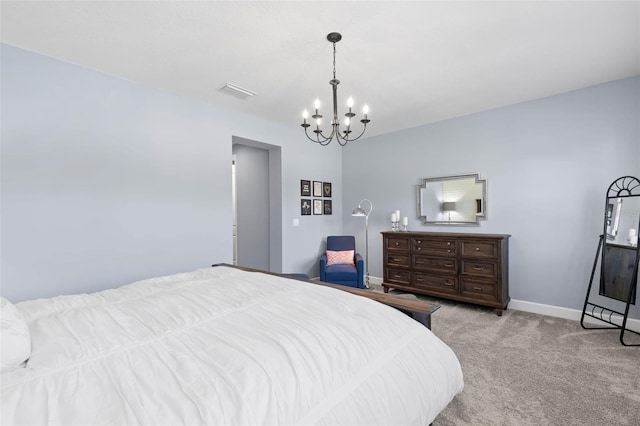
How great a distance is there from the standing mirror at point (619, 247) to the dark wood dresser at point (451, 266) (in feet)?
2.80

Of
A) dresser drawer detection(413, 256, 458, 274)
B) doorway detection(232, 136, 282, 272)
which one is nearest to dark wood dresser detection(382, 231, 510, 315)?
dresser drawer detection(413, 256, 458, 274)

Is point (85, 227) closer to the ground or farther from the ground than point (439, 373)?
farther from the ground

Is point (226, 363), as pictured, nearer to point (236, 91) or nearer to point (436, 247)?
point (236, 91)

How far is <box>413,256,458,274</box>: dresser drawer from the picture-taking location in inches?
148

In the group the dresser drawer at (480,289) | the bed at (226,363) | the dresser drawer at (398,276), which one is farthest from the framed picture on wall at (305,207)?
the bed at (226,363)

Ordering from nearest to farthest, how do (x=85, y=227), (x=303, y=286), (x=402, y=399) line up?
(x=402, y=399) < (x=303, y=286) < (x=85, y=227)

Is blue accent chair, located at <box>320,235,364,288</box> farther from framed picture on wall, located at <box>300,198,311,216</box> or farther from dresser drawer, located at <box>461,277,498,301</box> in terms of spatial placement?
dresser drawer, located at <box>461,277,498,301</box>

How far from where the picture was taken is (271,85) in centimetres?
308

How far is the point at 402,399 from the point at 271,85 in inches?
118

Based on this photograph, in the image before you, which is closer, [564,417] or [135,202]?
[564,417]

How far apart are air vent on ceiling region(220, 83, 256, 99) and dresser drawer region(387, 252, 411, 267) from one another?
2950mm

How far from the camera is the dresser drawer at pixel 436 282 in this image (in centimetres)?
374

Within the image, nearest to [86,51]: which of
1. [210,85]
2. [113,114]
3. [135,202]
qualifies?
[113,114]

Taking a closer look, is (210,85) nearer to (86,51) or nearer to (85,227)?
(86,51)
